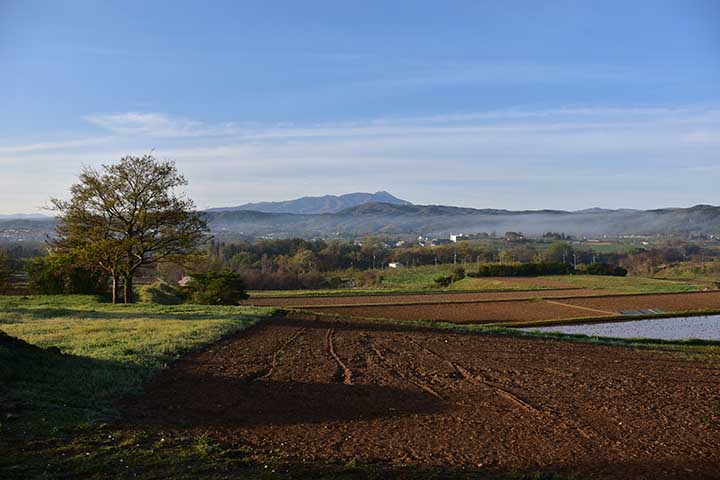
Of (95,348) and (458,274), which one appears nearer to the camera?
(95,348)

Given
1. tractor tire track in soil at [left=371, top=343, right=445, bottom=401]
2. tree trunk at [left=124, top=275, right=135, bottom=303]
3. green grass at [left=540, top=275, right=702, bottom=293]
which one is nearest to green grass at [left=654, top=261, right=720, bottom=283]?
green grass at [left=540, top=275, right=702, bottom=293]

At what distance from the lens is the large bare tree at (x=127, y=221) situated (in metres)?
31.3

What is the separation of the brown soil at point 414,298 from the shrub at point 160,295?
19.2 feet

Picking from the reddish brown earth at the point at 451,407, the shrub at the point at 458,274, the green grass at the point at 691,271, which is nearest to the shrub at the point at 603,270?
the green grass at the point at 691,271

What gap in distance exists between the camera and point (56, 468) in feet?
21.6

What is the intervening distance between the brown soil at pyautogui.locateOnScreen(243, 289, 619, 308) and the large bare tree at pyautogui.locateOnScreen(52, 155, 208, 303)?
36.5ft

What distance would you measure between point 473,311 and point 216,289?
51.7ft

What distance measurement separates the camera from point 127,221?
32.1 metres

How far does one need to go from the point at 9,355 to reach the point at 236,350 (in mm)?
6132

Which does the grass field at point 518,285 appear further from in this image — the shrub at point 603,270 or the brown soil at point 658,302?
the shrub at point 603,270

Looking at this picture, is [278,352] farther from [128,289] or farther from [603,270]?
[603,270]

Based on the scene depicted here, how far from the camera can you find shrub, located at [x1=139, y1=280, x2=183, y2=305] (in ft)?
122

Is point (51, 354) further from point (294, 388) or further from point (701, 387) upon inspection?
point (701, 387)

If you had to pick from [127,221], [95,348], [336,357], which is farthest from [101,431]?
[127,221]
